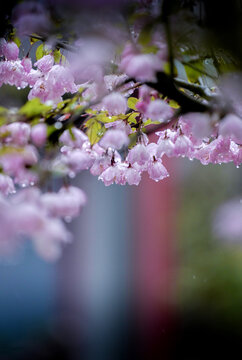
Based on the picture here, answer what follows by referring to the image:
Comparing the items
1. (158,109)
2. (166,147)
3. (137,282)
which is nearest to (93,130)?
(166,147)

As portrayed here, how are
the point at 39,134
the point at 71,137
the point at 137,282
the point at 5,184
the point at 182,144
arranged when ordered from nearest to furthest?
1. the point at 39,134
2. the point at 71,137
3. the point at 5,184
4. the point at 182,144
5. the point at 137,282

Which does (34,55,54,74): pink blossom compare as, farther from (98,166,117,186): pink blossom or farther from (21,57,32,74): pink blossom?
(98,166,117,186): pink blossom

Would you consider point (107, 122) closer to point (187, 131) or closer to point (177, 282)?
point (187, 131)

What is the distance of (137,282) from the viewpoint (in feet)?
12.2

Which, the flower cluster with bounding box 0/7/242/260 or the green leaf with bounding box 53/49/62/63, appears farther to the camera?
the green leaf with bounding box 53/49/62/63

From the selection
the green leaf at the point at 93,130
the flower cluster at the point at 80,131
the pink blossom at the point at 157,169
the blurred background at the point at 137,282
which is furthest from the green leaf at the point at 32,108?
the blurred background at the point at 137,282

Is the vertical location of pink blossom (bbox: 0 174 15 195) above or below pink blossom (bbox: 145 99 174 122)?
below

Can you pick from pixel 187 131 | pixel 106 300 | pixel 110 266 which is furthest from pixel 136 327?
pixel 187 131

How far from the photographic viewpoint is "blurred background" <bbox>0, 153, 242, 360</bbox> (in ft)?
10.2

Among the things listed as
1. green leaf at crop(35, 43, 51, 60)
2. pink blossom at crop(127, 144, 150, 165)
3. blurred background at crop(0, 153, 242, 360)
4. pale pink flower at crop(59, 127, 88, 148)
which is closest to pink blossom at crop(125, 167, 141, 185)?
pink blossom at crop(127, 144, 150, 165)

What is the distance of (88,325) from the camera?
11.3 feet

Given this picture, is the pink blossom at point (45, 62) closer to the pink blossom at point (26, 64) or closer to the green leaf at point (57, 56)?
the green leaf at point (57, 56)

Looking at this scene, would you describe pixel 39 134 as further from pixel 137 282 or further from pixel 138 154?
pixel 137 282

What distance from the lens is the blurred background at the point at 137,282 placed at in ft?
10.2
